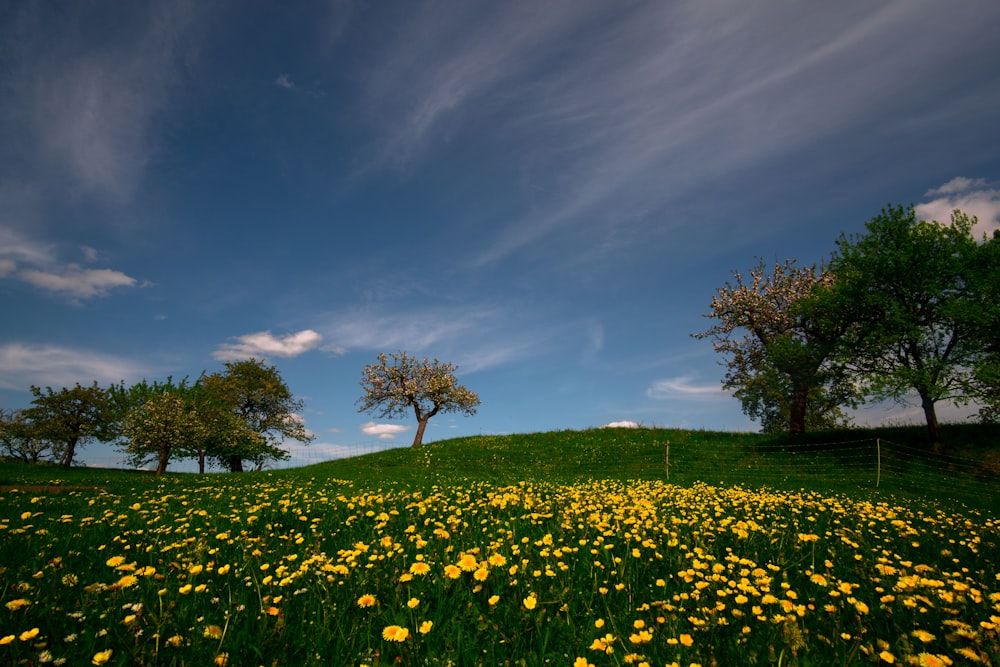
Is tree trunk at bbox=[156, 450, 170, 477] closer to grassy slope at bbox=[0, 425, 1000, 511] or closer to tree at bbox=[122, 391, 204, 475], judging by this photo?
tree at bbox=[122, 391, 204, 475]

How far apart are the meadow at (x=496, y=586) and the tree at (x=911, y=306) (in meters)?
19.4

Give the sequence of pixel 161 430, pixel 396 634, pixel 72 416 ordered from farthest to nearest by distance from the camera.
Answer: pixel 72 416 < pixel 161 430 < pixel 396 634

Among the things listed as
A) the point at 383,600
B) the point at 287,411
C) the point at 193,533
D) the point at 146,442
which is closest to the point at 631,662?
the point at 383,600

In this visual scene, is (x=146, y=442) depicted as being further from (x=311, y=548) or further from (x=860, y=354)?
(x=860, y=354)

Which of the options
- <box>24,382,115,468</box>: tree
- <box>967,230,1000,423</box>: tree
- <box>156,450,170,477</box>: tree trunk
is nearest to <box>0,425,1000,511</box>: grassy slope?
<box>967,230,1000,423</box>: tree

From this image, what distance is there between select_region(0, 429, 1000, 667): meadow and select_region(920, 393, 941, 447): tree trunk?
20.0 metres

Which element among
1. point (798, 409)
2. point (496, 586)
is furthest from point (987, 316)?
point (496, 586)

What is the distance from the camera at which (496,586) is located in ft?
15.0

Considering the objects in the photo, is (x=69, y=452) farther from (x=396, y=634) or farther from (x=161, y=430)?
(x=396, y=634)

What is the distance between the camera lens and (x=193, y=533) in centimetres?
679

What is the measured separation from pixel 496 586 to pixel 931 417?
29.3 meters

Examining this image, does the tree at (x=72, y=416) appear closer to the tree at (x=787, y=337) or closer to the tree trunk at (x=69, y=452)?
the tree trunk at (x=69, y=452)

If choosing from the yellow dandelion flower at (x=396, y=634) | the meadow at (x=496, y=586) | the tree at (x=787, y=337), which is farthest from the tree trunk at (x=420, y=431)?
the yellow dandelion flower at (x=396, y=634)

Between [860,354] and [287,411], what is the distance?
4851 cm
